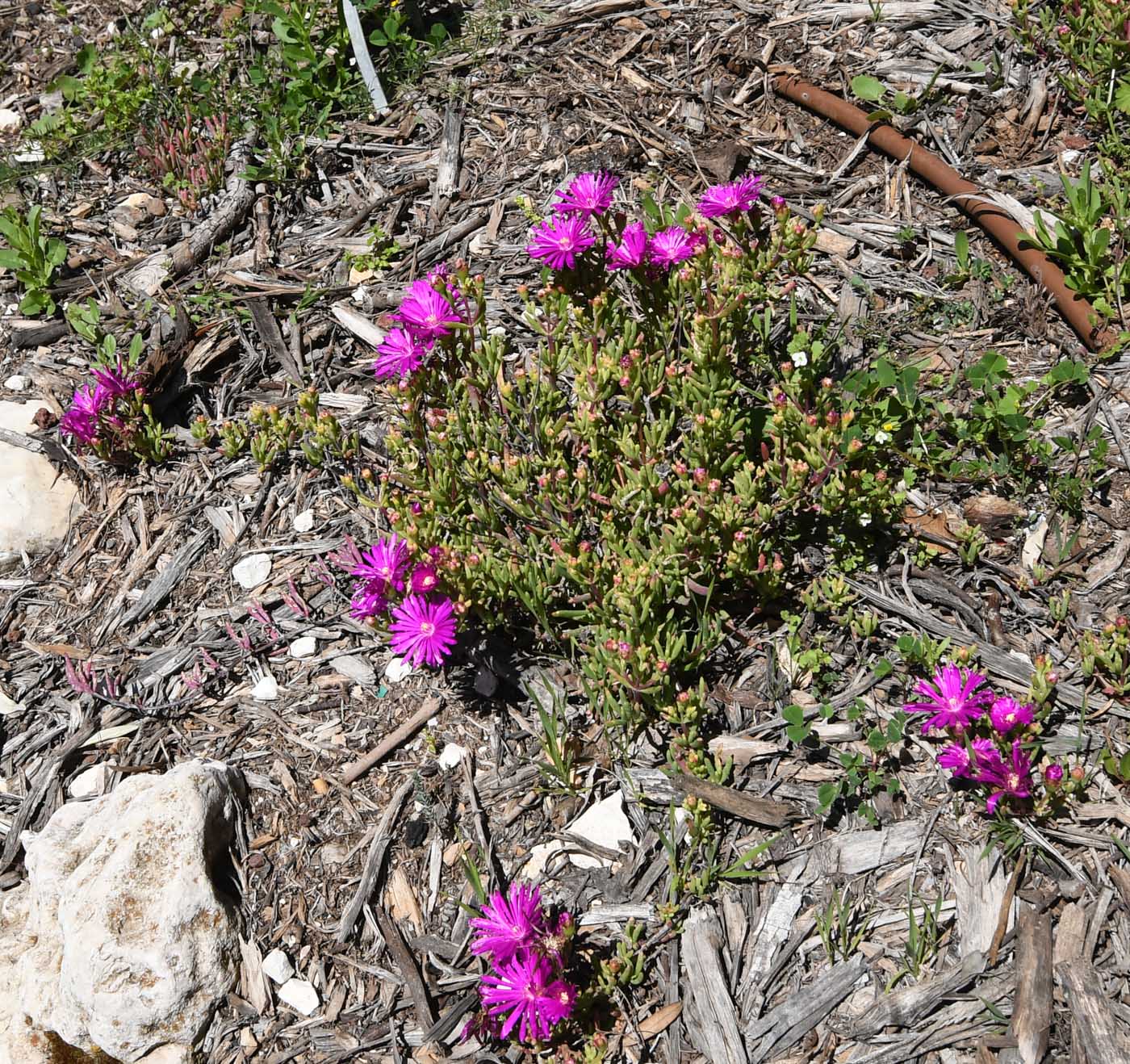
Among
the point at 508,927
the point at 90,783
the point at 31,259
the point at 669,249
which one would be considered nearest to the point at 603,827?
the point at 508,927

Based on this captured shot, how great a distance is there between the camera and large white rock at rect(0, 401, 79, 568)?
4.45m

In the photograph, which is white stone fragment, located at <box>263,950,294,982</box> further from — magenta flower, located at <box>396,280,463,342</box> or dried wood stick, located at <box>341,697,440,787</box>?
magenta flower, located at <box>396,280,463,342</box>

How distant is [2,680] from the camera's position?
13.5ft

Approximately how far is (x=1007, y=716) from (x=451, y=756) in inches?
70.1

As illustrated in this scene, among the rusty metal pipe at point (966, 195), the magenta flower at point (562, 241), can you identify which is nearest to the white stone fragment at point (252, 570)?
the magenta flower at point (562, 241)

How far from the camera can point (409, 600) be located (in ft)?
10.6

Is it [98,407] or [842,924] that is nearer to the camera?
[842,924]

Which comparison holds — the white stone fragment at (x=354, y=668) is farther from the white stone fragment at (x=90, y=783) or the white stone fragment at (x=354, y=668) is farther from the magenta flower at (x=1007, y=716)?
the magenta flower at (x=1007, y=716)

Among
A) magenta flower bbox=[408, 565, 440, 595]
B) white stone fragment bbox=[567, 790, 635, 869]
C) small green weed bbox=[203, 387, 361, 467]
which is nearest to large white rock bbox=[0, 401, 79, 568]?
small green weed bbox=[203, 387, 361, 467]

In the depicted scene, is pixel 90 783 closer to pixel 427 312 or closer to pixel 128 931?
pixel 128 931

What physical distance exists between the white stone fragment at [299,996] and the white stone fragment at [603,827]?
90 cm

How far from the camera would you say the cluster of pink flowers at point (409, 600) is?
10.6ft

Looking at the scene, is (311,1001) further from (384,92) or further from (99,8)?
(99,8)

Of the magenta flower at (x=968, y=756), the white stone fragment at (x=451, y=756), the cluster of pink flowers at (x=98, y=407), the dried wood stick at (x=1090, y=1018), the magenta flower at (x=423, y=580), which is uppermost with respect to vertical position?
the cluster of pink flowers at (x=98, y=407)
